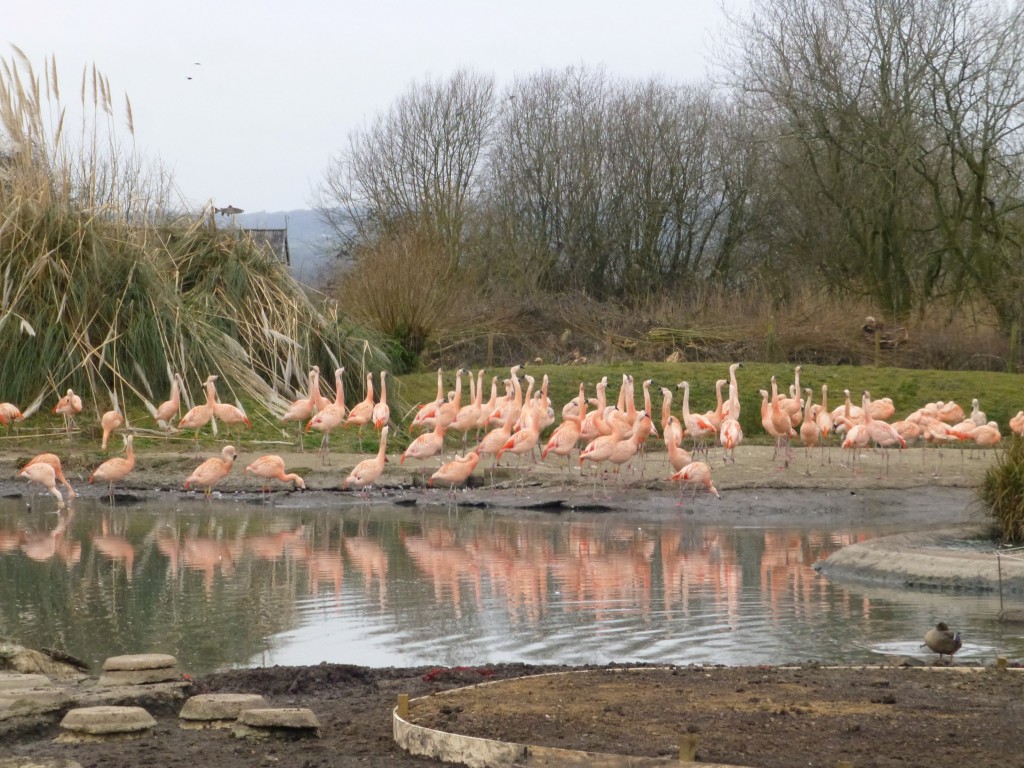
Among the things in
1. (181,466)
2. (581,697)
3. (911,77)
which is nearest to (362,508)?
(181,466)

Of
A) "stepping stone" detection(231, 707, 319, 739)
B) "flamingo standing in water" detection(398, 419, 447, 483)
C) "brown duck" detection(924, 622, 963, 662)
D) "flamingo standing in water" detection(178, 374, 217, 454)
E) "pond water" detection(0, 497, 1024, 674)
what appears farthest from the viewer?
"flamingo standing in water" detection(178, 374, 217, 454)

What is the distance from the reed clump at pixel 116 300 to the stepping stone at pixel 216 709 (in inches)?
532

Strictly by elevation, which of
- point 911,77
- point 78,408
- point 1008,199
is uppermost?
point 911,77

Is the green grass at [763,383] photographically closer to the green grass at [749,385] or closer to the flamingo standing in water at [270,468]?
the green grass at [749,385]

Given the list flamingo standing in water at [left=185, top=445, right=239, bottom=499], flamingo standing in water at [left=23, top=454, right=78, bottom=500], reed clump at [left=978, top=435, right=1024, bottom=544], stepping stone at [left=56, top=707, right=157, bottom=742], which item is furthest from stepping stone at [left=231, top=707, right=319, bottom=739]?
flamingo standing in water at [left=23, top=454, right=78, bottom=500]

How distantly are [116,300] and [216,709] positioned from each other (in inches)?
585

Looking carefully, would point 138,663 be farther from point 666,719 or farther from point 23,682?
point 666,719

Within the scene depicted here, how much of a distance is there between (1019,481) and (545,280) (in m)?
29.2

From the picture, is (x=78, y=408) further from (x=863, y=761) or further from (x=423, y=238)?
(x=863, y=761)

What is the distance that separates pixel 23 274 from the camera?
63.2 feet

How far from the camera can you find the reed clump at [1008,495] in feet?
40.1

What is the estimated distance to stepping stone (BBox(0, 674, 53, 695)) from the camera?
20.0ft

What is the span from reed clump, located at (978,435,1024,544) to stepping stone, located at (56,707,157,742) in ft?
29.3

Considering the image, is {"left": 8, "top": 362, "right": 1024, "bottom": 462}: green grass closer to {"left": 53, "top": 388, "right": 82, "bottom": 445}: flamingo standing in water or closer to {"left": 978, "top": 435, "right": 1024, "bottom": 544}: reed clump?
{"left": 53, "top": 388, "right": 82, "bottom": 445}: flamingo standing in water
